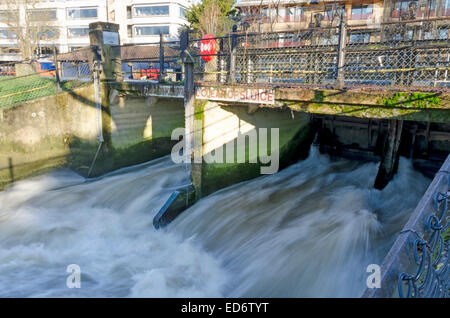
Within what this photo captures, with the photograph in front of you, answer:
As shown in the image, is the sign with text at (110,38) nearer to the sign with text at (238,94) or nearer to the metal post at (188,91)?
the metal post at (188,91)

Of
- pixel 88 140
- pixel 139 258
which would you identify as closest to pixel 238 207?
pixel 139 258

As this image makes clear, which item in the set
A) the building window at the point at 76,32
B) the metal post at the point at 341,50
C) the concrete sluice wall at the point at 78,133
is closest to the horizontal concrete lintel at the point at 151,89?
the concrete sluice wall at the point at 78,133

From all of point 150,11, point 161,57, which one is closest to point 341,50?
point 161,57

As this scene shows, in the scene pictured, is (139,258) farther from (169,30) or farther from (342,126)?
(169,30)

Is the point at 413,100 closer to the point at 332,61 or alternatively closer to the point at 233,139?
the point at 332,61

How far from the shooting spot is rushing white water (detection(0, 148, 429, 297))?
6633 millimetres

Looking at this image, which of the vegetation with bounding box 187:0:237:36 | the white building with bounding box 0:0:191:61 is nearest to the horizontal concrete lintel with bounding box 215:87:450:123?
the vegetation with bounding box 187:0:237:36

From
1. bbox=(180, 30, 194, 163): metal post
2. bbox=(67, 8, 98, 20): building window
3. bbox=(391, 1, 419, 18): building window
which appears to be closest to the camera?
bbox=(180, 30, 194, 163): metal post

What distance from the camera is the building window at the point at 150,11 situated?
49.4 m

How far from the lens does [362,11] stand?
132 ft

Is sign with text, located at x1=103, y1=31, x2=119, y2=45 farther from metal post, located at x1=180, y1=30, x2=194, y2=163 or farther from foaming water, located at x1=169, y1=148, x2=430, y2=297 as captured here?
foaming water, located at x1=169, y1=148, x2=430, y2=297

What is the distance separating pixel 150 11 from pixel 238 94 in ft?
153

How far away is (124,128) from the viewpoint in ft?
43.1

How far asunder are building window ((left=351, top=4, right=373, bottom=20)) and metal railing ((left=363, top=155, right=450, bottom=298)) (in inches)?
1655
